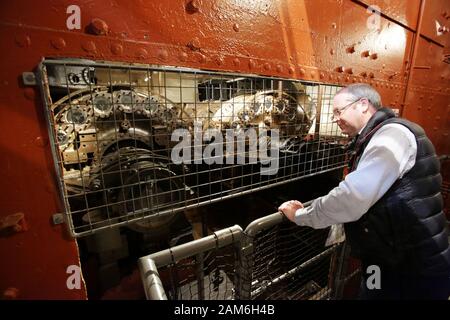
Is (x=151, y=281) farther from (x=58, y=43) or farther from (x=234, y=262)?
(x=58, y=43)

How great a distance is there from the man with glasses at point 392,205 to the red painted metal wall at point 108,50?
73 centimetres

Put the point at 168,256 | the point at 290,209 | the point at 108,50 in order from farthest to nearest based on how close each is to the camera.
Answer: the point at 290,209 → the point at 168,256 → the point at 108,50

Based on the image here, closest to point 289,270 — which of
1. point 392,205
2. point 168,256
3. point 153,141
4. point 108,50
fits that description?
point 392,205

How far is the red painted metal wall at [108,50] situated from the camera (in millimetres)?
947

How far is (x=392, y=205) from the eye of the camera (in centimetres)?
159

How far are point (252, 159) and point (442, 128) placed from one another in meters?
4.79

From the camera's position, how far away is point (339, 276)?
2.47 metres

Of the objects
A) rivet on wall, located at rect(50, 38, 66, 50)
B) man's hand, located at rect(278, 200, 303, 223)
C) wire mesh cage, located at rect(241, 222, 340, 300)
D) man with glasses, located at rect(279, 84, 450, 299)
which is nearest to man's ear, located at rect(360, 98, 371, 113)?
man with glasses, located at rect(279, 84, 450, 299)

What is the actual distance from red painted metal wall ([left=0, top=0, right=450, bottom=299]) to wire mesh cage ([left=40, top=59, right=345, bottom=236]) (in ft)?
0.24

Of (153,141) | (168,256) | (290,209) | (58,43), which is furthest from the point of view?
(153,141)

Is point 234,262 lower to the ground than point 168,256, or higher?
lower

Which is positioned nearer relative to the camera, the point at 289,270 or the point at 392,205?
the point at 392,205

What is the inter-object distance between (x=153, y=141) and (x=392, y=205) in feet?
6.50

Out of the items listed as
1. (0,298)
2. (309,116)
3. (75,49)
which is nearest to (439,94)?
(309,116)
